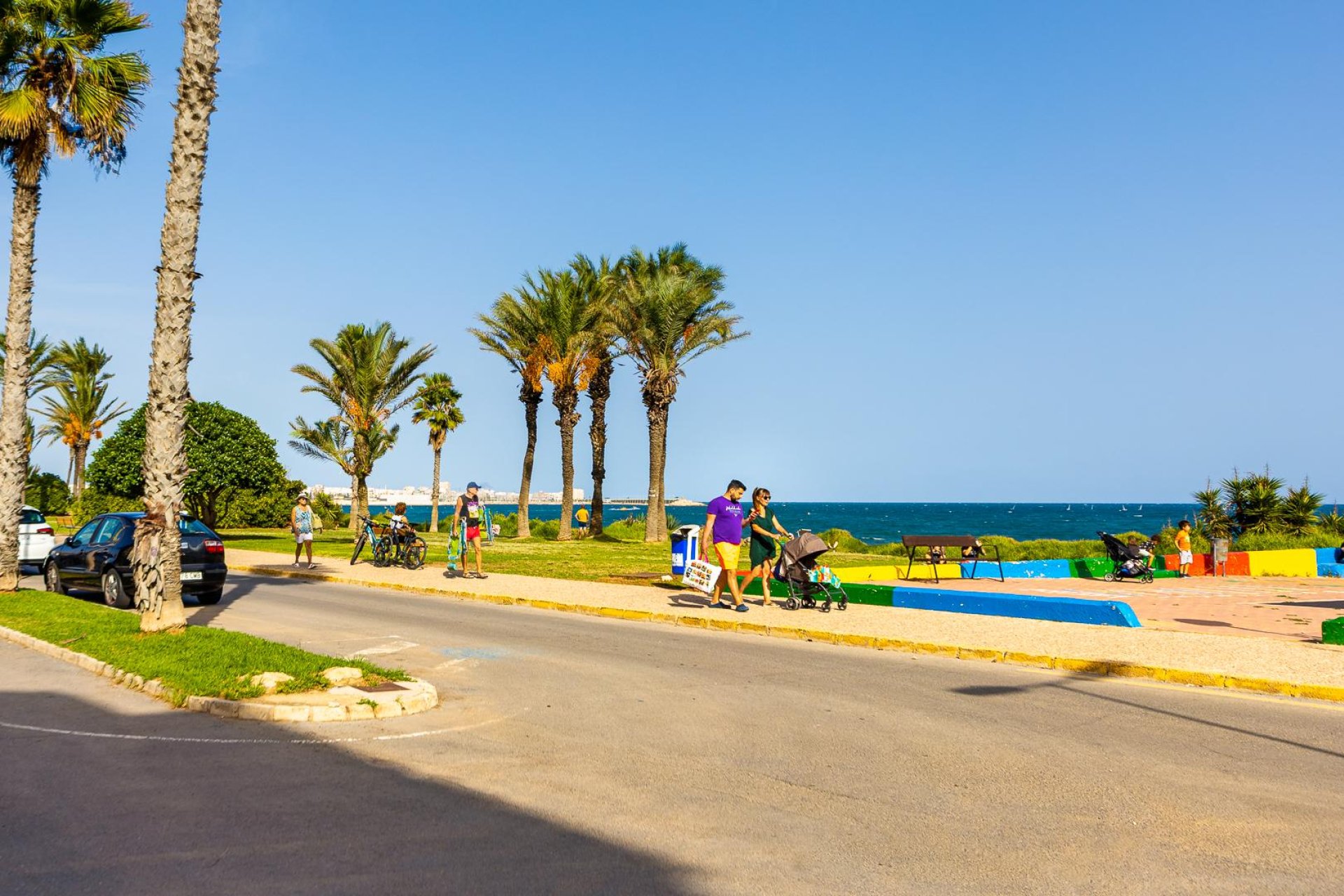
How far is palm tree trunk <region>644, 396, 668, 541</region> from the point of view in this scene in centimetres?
4003

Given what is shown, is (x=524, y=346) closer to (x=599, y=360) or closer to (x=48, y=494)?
(x=599, y=360)

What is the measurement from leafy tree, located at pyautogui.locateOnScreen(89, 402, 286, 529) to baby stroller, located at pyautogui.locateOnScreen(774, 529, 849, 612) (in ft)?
99.8

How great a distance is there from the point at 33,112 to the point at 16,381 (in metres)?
4.65

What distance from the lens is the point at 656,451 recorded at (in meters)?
40.6

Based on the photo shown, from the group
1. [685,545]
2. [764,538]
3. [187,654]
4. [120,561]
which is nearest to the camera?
[187,654]

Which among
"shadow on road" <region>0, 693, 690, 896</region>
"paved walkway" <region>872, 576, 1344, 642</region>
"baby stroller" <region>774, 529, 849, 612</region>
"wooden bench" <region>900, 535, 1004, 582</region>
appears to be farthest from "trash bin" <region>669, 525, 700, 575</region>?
"shadow on road" <region>0, 693, 690, 896</region>

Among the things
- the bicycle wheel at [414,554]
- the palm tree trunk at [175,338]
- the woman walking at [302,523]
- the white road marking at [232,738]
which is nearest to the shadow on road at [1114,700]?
the white road marking at [232,738]

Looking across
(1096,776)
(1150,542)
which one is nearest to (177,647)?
(1096,776)

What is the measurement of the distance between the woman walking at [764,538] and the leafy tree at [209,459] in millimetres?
29635

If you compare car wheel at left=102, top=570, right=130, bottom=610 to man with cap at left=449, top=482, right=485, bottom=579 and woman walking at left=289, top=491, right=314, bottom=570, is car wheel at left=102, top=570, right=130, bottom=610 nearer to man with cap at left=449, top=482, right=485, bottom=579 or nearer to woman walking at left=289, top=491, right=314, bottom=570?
man with cap at left=449, top=482, right=485, bottom=579

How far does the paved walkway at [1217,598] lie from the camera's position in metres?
13.5

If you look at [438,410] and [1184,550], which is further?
[438,410]

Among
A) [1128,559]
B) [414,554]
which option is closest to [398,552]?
[414,554]

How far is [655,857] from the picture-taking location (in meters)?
4.54
